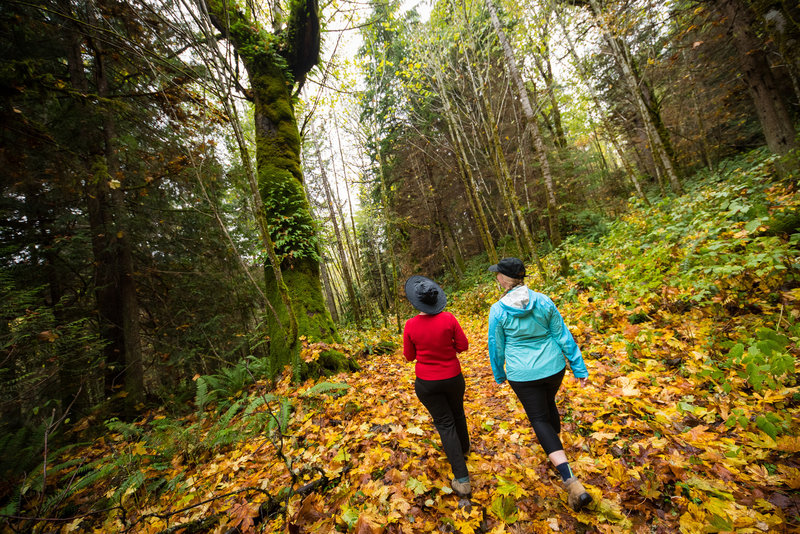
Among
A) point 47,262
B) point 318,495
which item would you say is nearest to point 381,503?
point 318,495

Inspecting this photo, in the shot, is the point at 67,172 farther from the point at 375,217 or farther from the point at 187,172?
the point at 375,217

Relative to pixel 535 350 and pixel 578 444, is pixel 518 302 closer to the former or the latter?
pixel 535 350

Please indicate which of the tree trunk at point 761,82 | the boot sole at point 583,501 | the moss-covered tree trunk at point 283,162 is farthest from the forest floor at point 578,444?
the tree trunk at point 761,82

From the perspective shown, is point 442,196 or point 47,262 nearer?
point 47,262

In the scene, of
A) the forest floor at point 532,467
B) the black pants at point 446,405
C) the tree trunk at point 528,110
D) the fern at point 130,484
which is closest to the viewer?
the forest floor at point 532,467

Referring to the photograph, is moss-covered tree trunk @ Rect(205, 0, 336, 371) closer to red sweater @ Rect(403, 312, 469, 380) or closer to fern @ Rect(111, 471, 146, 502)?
fern @ Rect(111, 471, 146, 502)

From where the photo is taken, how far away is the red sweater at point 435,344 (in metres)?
2.71

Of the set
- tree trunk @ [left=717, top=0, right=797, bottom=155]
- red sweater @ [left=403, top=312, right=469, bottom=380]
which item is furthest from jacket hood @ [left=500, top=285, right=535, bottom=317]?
tree trunk @ [left=717, top=0, right=797, bottom=155]

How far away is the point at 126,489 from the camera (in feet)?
10.0

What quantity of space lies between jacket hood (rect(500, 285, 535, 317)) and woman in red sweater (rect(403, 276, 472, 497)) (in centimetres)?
50


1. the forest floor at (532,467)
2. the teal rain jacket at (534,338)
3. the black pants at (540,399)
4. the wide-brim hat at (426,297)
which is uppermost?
the wide-brim hat at (426,297)

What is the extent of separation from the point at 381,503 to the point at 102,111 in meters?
8.69

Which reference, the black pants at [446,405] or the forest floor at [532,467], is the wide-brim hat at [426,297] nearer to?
the black pants at [446,405]

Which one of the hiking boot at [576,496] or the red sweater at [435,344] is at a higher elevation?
the red sweater at [435,344]
